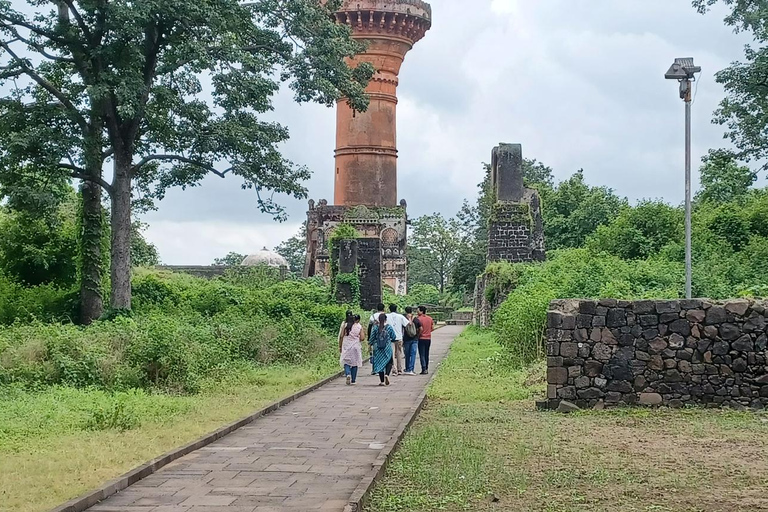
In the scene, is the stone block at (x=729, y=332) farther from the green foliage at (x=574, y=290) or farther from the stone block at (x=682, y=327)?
the green foliage at (x=574, y=290)

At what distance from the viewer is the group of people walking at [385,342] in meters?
15.4

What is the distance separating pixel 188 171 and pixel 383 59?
86.0ft

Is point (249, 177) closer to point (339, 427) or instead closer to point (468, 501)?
point (339, 427)

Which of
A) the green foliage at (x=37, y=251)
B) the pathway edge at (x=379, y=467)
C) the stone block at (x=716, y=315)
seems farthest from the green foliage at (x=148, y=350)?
the stone block at (x=716, y=315)

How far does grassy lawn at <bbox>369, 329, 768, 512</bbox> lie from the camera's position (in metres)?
6.74

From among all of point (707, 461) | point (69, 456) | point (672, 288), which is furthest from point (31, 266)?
point (707, 461)

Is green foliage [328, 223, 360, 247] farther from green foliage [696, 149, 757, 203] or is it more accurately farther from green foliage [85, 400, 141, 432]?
green foliage [85, 400, 141, 432]

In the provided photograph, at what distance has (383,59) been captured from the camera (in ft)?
160

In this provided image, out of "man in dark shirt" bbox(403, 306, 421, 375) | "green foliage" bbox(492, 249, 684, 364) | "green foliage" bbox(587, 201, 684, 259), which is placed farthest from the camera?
"green foliage" bbox(587, 201, 684, 259)

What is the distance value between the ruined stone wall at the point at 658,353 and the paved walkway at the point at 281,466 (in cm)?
201

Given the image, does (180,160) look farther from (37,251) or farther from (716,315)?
(716,315)

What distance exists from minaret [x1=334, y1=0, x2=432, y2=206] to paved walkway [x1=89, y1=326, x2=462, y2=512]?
37.1m

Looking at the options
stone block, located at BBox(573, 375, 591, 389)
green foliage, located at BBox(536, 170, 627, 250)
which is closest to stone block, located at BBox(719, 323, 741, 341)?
stone block, located at BBox(573, 375, 591, 389)

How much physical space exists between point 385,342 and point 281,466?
7680mm
